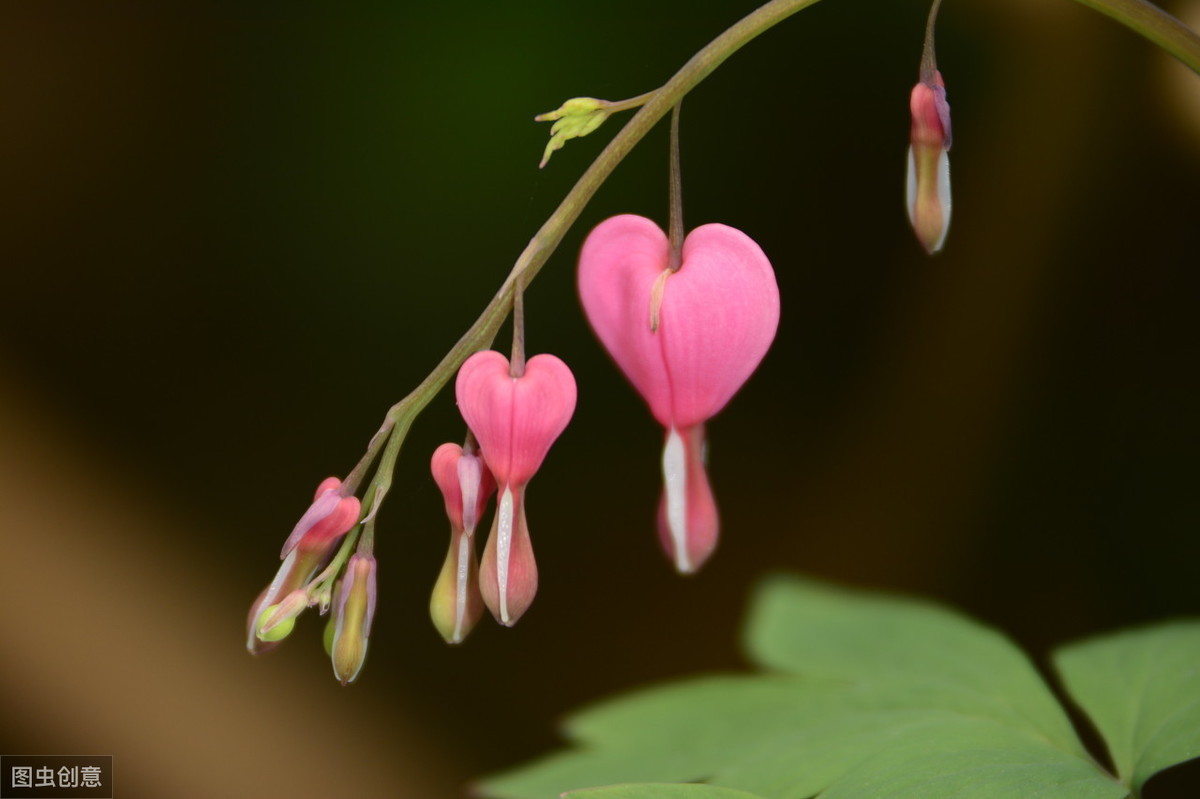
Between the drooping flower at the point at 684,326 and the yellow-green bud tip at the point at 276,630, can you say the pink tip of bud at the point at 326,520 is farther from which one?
the drooping flower at the point at 684,326

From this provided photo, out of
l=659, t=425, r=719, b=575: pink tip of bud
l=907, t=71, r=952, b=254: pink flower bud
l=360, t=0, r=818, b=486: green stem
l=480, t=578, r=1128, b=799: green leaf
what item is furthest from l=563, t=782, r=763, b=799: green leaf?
l=907, t=71, r=952, b=254: pink flower bud

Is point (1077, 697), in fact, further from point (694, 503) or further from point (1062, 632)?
point (1062, 632)

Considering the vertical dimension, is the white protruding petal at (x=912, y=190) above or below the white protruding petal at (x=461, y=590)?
above

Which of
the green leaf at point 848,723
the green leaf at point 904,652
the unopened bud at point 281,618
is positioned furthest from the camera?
the green leaf at point 904,652

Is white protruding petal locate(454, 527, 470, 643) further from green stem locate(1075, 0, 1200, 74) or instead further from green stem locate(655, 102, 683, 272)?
green stem locate(1075, 0, 1200, 74)

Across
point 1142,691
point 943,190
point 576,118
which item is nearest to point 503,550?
point 576,118

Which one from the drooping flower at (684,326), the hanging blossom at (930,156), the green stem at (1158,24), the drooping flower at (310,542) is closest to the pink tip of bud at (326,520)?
the drooping flower at (310,542)
